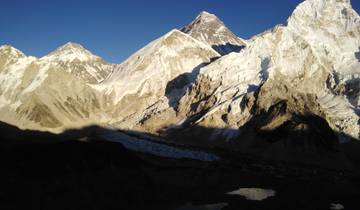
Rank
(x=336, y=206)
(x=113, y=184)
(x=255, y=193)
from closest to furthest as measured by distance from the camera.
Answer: (x=113, y=184)
(x=336, y=206)
(x=255, y=193)

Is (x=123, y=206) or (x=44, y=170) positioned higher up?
(x=44, y=170)

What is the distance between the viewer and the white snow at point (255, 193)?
10556 centimetres

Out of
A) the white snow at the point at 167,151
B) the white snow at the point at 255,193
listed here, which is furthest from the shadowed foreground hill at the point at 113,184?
the white snow at the point at 167,151

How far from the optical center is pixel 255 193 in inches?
4454

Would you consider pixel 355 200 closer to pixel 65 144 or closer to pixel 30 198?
pixel 65 144

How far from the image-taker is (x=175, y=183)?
381ft

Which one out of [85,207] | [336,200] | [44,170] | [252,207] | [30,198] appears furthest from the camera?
[336,200]

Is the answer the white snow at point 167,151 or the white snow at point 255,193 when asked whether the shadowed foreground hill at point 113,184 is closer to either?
the white snow at point 255,193

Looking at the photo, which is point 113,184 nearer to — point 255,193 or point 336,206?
point 255,193

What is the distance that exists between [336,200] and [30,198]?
61303 millimetres

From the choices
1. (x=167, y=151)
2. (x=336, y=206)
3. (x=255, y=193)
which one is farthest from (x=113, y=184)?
(x=167, y=151)

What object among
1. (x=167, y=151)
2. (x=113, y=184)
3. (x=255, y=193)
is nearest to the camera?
(x=113, y=184)

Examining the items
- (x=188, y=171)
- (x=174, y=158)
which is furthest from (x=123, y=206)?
(x=174, y=158)

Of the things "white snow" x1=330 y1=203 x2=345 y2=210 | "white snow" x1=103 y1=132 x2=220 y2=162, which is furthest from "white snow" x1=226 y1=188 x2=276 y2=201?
"white snow" x1=103 y1=132 x2=220 y2=162
